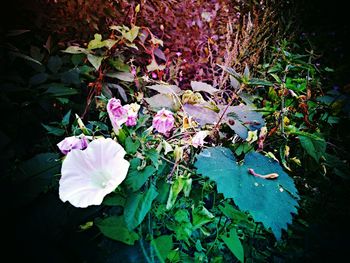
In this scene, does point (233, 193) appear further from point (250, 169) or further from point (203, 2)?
point (203, 2)

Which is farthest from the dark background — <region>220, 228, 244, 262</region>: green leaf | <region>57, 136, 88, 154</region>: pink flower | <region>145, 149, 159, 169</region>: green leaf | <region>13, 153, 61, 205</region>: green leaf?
<region>220, 228, 244, 262</region>: green leaf

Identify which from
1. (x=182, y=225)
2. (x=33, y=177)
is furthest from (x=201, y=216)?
(x=33, y=177)

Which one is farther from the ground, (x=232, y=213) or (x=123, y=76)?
(x=123, y=76)

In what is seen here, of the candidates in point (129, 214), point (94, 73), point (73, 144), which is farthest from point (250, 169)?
point (94, 73)

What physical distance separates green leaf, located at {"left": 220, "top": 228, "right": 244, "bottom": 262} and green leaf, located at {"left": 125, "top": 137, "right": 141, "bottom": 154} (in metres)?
0.43

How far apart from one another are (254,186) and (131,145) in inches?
13.8

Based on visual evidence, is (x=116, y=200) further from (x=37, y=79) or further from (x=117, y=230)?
(x=37, y=79)

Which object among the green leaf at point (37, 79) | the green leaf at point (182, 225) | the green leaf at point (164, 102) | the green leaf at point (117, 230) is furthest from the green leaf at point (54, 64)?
the green leaf at point (182, 225)

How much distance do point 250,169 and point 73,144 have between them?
1.60 ft

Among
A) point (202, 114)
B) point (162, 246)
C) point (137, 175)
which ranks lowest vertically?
point (162, 246)

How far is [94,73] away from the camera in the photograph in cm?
121

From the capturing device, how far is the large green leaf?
59 cm

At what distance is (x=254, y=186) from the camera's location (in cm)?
64

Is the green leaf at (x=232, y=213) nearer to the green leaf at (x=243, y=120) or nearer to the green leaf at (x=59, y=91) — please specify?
the green leaf at (x=243, y=120)
